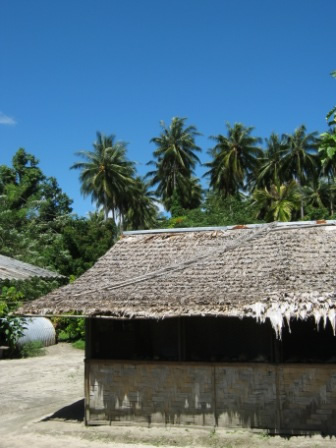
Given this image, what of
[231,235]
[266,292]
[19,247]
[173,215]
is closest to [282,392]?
[266,292]

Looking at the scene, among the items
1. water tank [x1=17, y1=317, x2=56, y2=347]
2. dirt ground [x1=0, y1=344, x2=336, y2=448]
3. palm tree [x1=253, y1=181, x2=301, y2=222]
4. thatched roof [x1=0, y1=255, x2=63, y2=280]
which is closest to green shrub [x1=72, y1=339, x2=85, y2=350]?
water tank [x1=17, y1=317, x2=56, y2=347]

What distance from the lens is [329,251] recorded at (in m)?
9.19

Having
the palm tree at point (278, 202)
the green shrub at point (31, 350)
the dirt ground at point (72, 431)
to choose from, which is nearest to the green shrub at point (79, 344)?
the green shrub at point (31, 350)

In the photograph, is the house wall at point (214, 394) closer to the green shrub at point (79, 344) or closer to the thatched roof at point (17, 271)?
the thatched roof at point (17, 271)

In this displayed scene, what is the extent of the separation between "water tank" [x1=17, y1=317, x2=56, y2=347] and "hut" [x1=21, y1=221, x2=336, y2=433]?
32.3 ft

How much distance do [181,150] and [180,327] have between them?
38423 mm

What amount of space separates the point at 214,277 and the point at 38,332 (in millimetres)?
12534

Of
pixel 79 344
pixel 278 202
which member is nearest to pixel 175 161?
pixel 278 202

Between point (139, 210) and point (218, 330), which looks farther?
point (139, 210)

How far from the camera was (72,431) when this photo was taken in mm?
8758

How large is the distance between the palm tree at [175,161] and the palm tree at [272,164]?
18.4 feet

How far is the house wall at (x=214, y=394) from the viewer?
792 cm

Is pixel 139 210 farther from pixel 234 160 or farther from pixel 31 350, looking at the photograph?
pixel 31 350

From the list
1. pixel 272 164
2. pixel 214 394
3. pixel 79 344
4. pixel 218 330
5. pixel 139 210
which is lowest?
pixel 214 394
